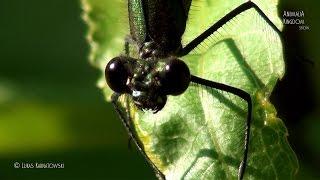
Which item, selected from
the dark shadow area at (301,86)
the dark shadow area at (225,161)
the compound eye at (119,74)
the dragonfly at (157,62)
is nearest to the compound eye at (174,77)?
the dragonfly at (157,62)

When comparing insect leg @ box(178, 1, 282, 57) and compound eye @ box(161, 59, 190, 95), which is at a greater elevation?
insect leg @ box(178, 1, 282, 57)

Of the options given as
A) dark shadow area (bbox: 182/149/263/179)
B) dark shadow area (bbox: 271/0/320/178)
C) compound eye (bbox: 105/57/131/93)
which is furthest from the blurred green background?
compound eye (bbox: 105/57/131/93)

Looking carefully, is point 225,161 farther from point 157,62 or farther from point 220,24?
point 220,24

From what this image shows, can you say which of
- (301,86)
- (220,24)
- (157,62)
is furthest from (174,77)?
(301,86)

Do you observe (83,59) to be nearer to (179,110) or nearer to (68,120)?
(68,120)

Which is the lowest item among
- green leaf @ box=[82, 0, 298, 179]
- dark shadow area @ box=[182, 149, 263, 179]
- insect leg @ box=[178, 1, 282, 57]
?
dark shadow area @ box=[182, 149, 263, 179]

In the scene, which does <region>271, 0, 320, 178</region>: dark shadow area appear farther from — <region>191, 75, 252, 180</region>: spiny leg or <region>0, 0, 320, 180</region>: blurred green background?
<region>191, 75, 252, 180</region>: spiny leg

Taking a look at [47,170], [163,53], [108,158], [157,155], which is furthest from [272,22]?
[47,170]

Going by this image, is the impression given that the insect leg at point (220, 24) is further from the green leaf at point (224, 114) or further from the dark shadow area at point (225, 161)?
the dark shadow area at point (225, 161)
